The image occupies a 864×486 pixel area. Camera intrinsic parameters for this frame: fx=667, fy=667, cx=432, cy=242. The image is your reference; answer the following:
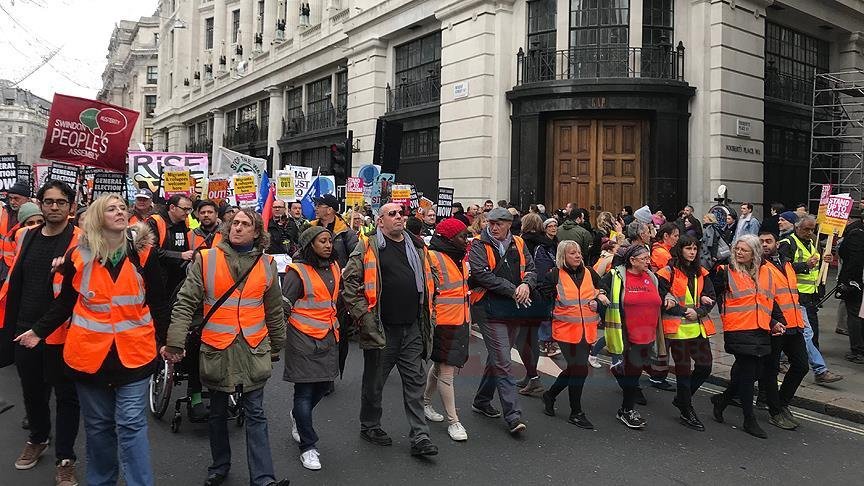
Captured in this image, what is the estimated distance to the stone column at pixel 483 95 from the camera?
1923 cm

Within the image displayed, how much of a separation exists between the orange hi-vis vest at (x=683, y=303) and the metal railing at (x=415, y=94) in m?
16.1

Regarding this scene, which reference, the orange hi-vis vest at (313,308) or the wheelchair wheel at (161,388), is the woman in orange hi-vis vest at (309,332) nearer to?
the orange hi-vis vest at (313,308)

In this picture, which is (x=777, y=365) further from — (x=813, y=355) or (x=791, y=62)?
(x=791, y=62)

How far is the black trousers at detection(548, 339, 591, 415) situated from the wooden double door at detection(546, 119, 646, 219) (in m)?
12.0

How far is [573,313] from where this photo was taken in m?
6.24

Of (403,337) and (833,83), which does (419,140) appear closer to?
(833,83)

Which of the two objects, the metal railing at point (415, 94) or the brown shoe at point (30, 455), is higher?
the metal railing at point (415, 94)

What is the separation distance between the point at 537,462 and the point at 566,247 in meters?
2.05

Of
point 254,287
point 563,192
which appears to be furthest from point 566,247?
point 563,192

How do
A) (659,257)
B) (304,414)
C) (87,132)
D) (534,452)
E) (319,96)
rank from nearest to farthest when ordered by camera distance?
(304,414)
(534,452)
(659,257)
(87,132)
(319,96)

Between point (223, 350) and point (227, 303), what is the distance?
0.31 m

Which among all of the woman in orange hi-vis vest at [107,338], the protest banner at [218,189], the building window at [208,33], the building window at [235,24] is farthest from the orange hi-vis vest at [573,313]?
the building window at [208,33]

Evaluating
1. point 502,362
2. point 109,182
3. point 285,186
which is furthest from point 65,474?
point 285,186

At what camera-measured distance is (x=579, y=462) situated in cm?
523
